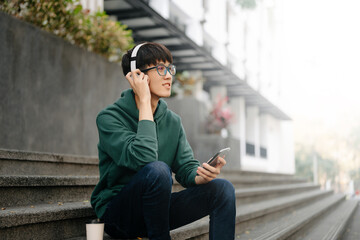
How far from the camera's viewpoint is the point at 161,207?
82.1 inches

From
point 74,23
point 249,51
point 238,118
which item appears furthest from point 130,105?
point 249,51

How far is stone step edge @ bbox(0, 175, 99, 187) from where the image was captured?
8.34 feet

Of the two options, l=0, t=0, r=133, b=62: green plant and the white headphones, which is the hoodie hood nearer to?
the white headphones

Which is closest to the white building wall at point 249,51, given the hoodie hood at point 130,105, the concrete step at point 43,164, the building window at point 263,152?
the building window at point 263,152

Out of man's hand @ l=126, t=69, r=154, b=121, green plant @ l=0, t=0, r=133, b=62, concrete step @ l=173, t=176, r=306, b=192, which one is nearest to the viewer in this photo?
man's hand @ l=126, t=69, r=154, b=121

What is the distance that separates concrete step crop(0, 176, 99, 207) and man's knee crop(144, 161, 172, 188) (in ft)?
3.21

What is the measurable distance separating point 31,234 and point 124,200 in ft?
1.93

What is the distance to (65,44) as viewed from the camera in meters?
4.88

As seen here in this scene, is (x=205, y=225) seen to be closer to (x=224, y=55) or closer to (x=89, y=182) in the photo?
(x=89, y=182)

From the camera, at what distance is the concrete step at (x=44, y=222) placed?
2.17m

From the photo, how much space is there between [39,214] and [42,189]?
0.53 meters

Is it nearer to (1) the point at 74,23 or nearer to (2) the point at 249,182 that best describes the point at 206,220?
(1) the point at 74,23

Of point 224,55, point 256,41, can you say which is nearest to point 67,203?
point 224,55

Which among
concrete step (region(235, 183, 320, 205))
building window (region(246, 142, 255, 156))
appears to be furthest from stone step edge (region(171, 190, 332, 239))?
building window (region(246, 142, 255, 156))
